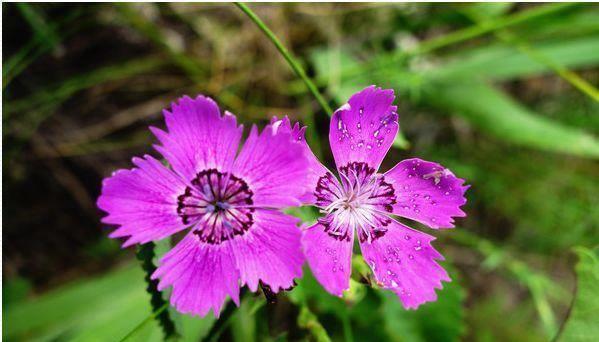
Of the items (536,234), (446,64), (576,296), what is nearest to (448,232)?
(536,234)

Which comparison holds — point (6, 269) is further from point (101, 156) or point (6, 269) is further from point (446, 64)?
point (446, 64)

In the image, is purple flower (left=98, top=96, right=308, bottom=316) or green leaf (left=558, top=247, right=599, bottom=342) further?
green leaf (left=558, top=247, right=599, bottom=342)

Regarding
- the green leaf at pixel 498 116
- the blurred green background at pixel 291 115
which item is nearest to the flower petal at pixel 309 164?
the blurred green background at pixel 291 115

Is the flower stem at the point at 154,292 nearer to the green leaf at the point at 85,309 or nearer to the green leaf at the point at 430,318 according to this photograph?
the green leaf at the point at 85,309

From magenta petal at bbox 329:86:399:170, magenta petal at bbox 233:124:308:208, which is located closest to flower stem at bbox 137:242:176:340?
magenta petal at bbox 233:124:308:208

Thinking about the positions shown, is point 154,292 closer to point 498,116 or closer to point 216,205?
point 216,205

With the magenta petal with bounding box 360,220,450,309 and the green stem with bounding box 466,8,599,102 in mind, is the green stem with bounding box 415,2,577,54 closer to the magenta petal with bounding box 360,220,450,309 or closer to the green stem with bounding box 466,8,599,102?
the green stem with bounding box 466,8,599,102
